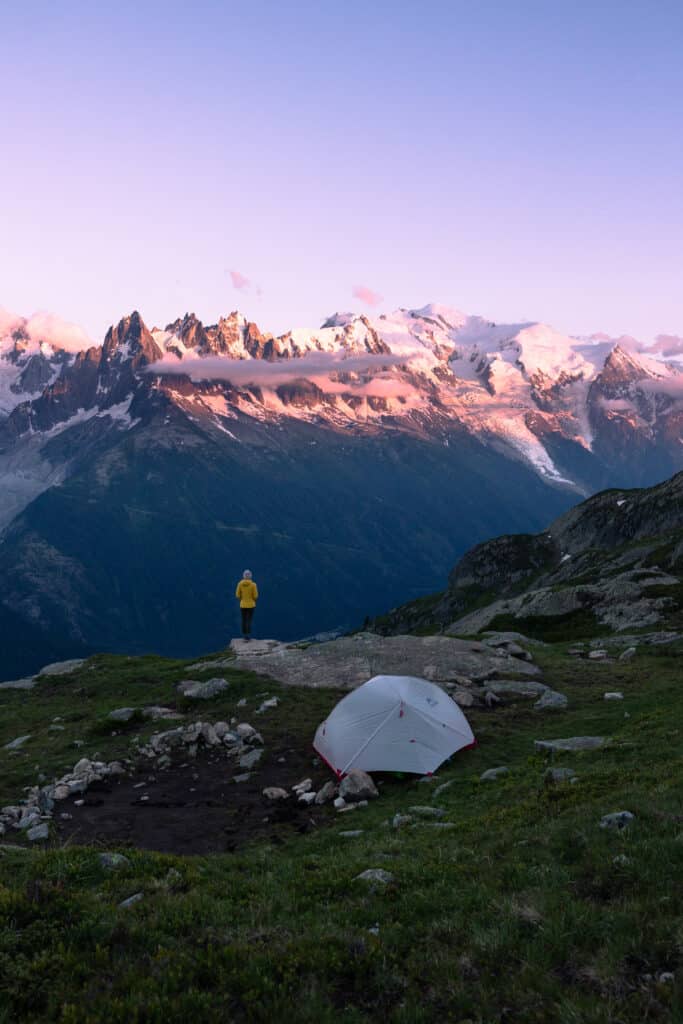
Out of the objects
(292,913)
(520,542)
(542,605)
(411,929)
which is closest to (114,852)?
(292,913)

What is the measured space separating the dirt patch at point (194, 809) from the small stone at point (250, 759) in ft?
0.92

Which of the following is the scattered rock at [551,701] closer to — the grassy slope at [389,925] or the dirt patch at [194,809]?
the dirt patch at [194,809]

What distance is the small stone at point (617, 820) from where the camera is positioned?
12.7m

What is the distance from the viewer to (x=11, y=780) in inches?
979

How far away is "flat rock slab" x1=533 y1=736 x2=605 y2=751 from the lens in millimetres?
21500

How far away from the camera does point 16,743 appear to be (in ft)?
101

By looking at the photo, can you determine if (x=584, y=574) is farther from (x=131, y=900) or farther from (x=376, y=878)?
(x=131, y=900)

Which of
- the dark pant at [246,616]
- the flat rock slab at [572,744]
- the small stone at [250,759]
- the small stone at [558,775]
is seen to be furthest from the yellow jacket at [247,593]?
the small stone at [558,775]

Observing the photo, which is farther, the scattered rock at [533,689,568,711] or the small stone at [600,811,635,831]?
the scattered rock at [533,689,568,711]

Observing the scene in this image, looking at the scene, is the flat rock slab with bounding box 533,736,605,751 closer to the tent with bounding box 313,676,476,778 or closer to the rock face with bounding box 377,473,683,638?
the tent with bounding box 313,676,476,778

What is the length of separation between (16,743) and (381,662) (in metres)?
18.4

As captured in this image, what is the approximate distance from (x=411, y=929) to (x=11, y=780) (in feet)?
66.4

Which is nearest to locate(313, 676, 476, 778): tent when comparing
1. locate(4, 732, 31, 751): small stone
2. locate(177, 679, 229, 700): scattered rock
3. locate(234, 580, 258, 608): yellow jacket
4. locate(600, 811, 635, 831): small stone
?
locate(177, 679, 229, 700): scattered rock

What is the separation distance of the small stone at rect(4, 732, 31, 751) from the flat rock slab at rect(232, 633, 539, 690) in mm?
11134
